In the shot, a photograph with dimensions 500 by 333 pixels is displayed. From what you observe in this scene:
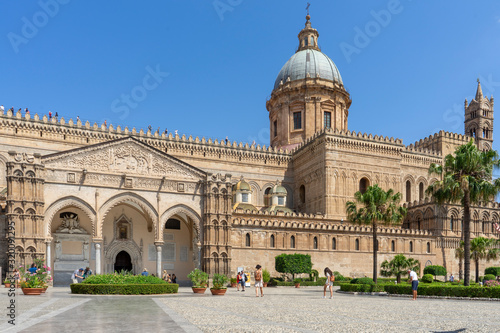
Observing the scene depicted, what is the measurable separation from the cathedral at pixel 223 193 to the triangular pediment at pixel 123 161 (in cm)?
8

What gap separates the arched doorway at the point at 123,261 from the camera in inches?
1564

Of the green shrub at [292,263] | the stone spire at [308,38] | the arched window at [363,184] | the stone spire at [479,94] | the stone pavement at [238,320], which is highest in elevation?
the stone spire at [308,38]

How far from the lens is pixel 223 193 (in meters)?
39.0

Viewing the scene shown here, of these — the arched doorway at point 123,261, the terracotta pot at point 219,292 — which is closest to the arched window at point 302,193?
the arched doorway at point 123,261

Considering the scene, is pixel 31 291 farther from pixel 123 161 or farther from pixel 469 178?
pixel 469 178

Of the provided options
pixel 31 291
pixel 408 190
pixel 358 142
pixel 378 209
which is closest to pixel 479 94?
pixel 408 190

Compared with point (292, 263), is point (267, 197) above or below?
above

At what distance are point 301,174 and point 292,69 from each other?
14.3m

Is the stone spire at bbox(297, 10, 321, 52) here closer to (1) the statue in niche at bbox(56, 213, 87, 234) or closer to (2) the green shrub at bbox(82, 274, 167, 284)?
(1) the statue in niche at bbox(56, 213, 87, 234)

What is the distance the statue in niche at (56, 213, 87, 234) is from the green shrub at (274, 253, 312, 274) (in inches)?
595

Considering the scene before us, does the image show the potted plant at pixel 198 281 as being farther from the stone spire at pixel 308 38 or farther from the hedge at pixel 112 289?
the stone spire at pixel 308 38

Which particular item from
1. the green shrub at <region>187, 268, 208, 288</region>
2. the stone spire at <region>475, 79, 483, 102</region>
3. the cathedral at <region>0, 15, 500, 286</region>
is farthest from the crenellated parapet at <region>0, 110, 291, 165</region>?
the stone spire at <region>475, 79, 483, 102</region>

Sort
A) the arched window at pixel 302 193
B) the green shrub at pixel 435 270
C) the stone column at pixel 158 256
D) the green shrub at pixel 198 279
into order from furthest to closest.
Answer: the arched window at pixel 302 193, the green shrub at pixel 435 270, the stone column at pixel 158 256, the green shrub at pixel 198 279

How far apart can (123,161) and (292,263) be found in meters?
15.0
